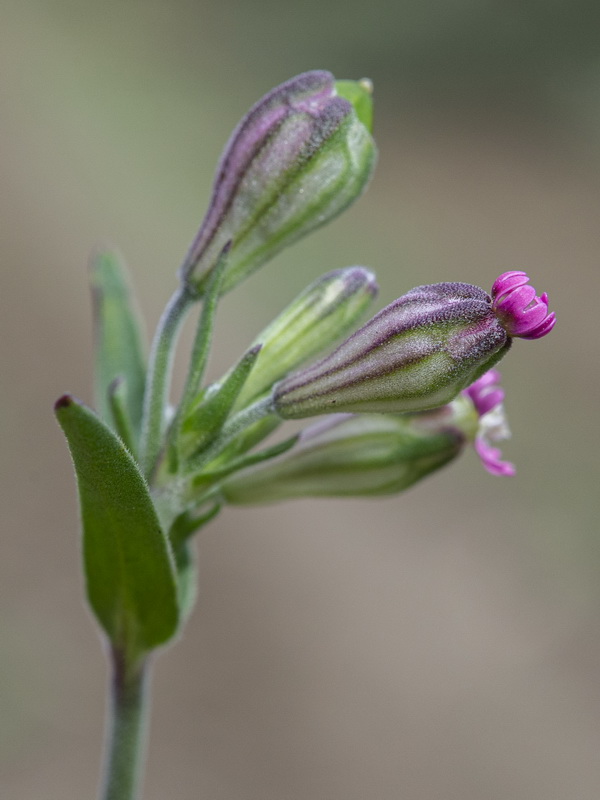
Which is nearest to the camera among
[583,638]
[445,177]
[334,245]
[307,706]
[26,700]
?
[26,700]

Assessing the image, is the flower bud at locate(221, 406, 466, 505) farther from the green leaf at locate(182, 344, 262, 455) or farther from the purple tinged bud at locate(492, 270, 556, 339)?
the purple tinged bud at locate(492, 270, 556, 339)

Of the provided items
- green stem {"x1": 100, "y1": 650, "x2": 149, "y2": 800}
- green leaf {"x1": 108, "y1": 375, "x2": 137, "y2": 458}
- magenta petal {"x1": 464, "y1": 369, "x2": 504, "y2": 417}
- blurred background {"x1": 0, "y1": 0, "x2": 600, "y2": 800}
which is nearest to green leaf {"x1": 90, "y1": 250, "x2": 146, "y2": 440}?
green leaf {"x1": 108, "y1": 375, "x2": 137, "y2": 458}

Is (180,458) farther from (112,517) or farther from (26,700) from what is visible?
(26,700)

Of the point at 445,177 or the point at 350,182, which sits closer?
the point at 350,182

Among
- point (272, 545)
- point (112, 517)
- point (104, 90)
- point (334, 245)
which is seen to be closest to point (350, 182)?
point (112, 517)

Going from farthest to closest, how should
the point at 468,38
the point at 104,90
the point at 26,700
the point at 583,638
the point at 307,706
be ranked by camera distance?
the point at 468,38, the point at 104,90, the point at 583,638, the point at 307,706, the point at 26,700

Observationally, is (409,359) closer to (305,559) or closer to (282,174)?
(282,174)
